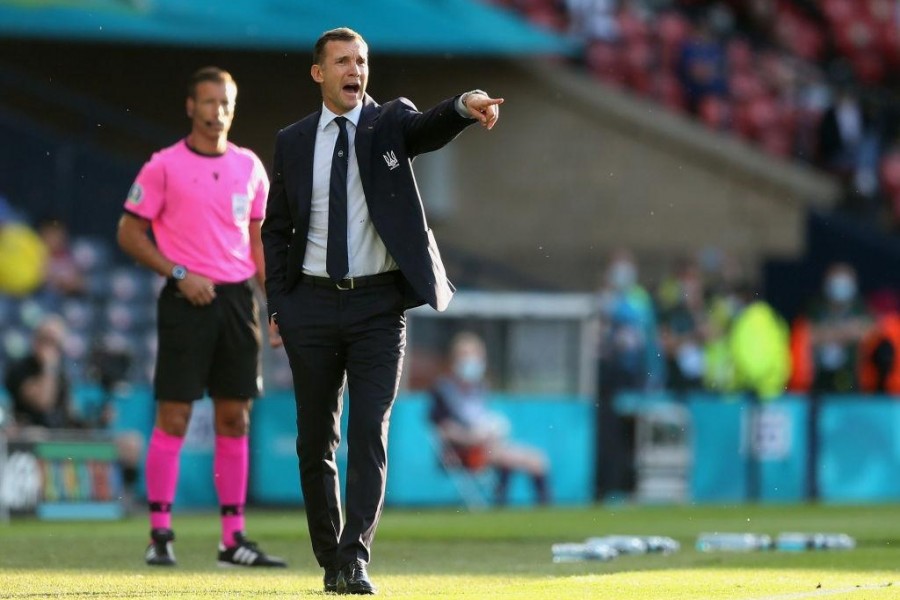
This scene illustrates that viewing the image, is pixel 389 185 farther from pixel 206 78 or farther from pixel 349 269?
pixel 206 78

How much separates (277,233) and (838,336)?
47.8 ft

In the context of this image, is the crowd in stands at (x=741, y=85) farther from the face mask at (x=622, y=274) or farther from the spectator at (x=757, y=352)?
the spectator at (x=757, y=352)

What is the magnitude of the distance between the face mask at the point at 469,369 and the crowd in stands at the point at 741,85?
27.8 ft

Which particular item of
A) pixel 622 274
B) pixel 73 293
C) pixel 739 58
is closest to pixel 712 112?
pixel 739 58

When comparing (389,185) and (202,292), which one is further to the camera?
(202,292)

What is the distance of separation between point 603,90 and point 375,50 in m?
3.49

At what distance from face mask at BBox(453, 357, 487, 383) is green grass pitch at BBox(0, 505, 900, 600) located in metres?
3.15

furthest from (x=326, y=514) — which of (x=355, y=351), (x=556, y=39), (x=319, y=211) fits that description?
(x=556, y=39)

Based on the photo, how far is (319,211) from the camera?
335 inches

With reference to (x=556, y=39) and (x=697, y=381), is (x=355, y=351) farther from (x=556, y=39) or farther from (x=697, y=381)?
(x=556, y=39)

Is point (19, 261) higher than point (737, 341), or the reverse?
point (19, 261)

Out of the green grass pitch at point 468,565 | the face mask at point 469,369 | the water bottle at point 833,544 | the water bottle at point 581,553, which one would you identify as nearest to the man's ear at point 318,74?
the green grass pitch at point 468,565

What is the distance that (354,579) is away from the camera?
26.9 ft

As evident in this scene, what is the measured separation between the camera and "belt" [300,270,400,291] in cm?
845
